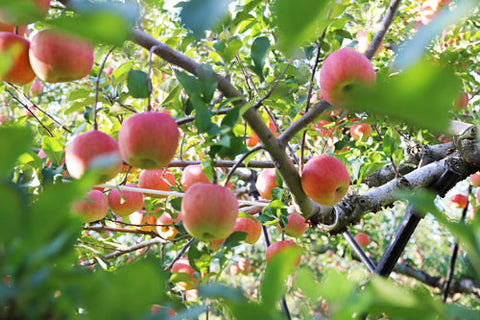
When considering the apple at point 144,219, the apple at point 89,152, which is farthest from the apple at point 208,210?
the apple at point 144,219

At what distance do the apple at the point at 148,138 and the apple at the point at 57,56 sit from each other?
0.18 m

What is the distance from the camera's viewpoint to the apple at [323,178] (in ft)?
3.30

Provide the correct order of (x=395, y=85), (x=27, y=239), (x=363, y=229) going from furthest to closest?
(x=363, y=229) → (x=27, y=239) → (x=395, y=85)

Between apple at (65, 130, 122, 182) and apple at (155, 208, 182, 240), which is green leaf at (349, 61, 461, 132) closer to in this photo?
apple at (65, 130, 122, 182)

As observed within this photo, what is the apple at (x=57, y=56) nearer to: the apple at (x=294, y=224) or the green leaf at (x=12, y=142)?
the green leaf at (x=12, y=142)

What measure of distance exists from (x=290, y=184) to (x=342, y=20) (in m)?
0.44

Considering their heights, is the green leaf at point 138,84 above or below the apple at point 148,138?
above

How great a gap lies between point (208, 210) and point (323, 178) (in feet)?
1.10

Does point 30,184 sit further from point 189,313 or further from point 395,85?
point 395,85

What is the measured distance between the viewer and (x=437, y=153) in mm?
Result: 1808

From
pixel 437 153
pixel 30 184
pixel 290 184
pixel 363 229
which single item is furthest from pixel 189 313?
pixel 363 229

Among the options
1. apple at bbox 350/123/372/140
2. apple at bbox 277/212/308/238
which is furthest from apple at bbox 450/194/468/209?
apple at bbox 277/212/308/238

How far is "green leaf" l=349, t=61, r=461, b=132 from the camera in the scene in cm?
21

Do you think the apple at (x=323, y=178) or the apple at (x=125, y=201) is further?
the apple at (x=125, y=201)
